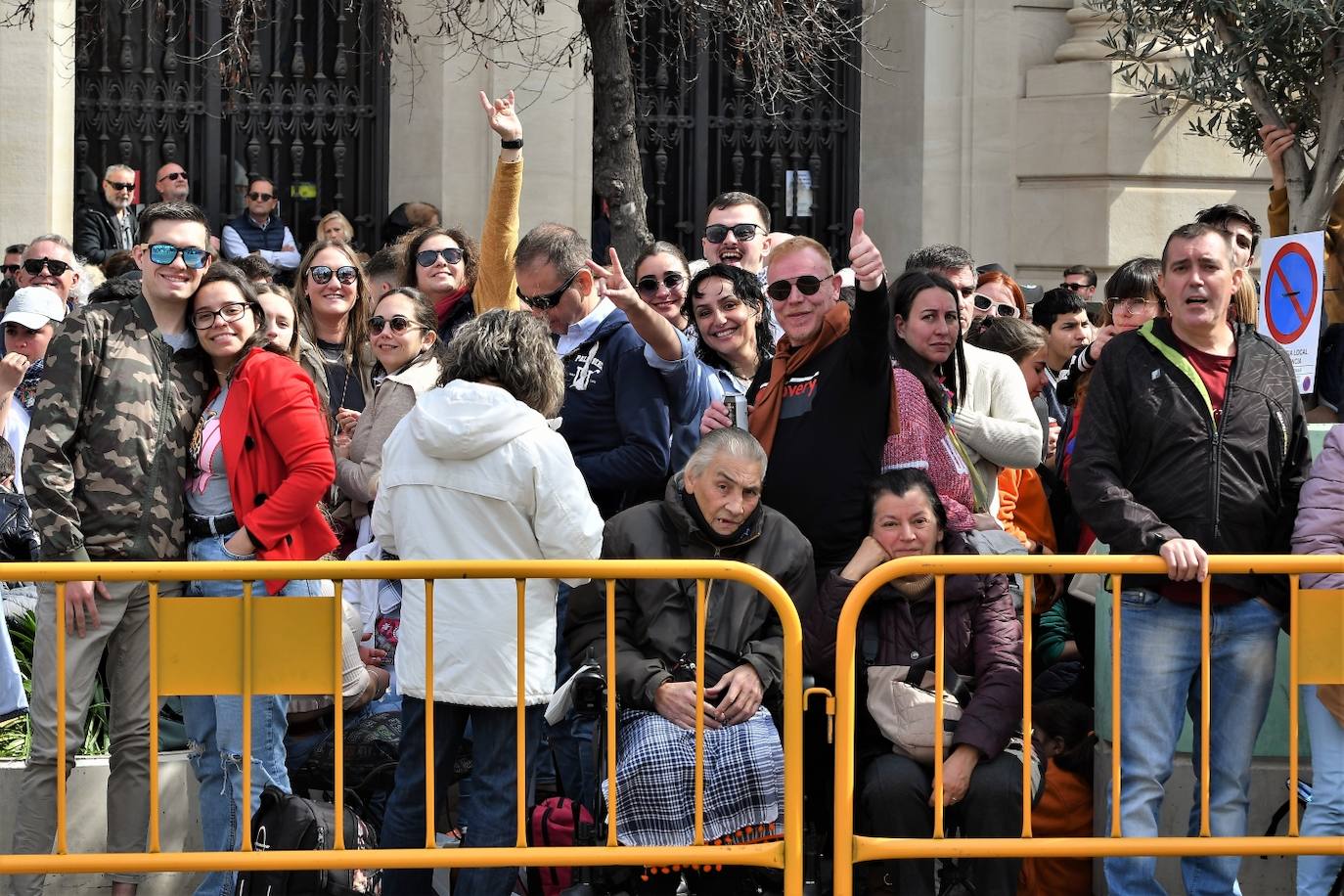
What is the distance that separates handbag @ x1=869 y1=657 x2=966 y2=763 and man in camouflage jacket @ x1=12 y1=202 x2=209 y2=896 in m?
2.31

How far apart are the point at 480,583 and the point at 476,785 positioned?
636 mm

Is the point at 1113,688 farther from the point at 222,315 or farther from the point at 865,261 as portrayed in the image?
the point at 222,315

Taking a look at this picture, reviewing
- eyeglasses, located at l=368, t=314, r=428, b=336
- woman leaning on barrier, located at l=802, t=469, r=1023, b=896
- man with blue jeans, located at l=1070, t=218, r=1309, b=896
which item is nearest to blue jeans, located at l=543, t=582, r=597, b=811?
woman leaning on barrier, located at l=802, t=469, r=1023, b=896

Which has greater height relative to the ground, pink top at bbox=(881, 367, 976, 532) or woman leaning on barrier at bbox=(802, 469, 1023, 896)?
pink top at bbox=(881, 367, 976, 532)

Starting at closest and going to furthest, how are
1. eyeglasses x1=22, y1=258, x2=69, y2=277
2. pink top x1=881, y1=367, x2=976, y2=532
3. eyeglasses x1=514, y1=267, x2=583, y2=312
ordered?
pink top x1=881, y1=367, x2=976, y2=532
eyeglasses x1=514, y1=267, x2=583, y2=312
eyeglasses x1=22, y1=258, x2=69, y2=277

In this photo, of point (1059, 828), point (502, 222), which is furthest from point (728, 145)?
point (1059, 828)

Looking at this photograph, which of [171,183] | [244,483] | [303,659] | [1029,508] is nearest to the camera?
[303,659]

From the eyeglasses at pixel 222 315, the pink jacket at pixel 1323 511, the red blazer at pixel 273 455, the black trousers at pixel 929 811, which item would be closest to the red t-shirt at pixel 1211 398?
the pink jacket at pixel 1323 511

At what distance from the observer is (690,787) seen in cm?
586

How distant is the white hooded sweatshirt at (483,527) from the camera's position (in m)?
5.78

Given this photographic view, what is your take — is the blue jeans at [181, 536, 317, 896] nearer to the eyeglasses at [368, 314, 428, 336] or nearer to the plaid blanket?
the plaid blanket

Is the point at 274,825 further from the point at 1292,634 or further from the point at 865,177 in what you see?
the point at 865,177

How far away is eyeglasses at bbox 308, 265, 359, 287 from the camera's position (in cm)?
826

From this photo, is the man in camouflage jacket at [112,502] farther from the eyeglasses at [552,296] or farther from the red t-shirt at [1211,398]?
the red t-shirt at [1211,398]
